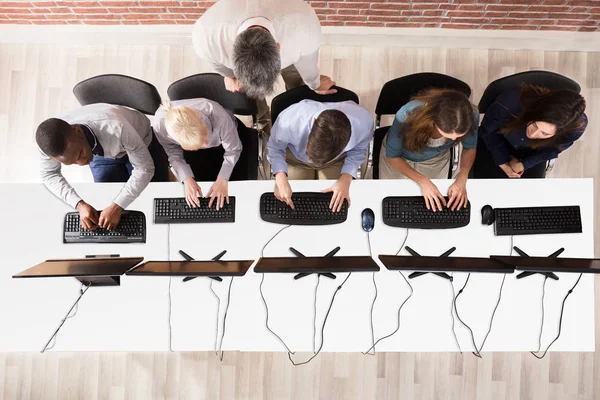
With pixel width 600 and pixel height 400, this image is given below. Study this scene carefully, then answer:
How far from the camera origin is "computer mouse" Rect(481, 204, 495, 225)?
1879 millimetres

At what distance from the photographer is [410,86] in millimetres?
2031

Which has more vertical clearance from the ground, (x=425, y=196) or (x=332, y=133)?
(x=332, y=133)

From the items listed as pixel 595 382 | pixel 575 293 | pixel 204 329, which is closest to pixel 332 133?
pixel 204 329

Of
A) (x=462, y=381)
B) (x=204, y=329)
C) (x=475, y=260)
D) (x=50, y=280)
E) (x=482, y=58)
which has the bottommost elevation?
(x=462, y=381)

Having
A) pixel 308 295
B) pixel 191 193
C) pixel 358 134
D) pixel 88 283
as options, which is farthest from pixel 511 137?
pixel 88 283

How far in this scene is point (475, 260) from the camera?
5.50 feet

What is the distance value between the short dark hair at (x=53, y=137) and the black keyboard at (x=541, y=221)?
6.77 ft

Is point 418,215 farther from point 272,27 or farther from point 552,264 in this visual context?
point 272,27

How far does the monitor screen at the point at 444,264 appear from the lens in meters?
1.54

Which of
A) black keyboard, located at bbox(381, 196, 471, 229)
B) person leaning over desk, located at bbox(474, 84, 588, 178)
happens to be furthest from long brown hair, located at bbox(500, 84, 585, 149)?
black keyboard, located at bbox(381, 196, 471, 229)

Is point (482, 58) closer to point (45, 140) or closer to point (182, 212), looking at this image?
point (182, 212)

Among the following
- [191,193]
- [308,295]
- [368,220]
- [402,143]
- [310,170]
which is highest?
[402,143]

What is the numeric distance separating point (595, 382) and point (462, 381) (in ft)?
3.09

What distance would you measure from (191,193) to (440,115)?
1242 millimetres
